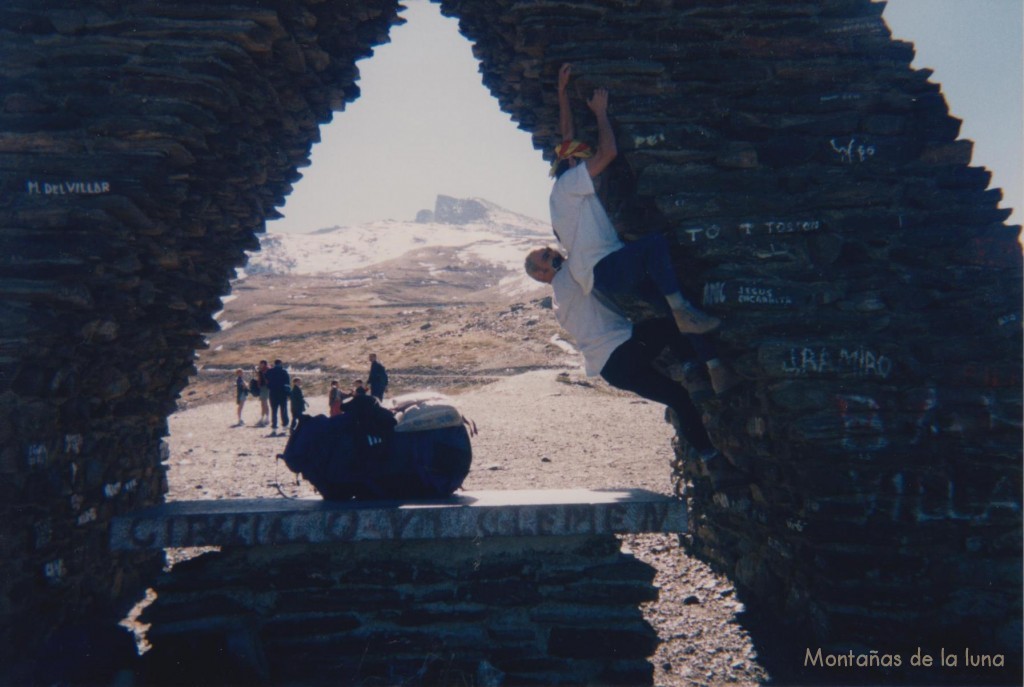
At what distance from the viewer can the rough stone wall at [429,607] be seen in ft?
13.4

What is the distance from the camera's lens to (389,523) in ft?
13.3

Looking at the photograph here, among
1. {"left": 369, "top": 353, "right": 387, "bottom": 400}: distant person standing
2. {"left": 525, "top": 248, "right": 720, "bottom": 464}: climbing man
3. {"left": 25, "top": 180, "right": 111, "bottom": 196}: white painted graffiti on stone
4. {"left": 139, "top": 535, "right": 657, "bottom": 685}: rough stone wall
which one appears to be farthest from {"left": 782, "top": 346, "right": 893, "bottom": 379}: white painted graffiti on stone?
{"left": 369, "top": 353, "right": 387, "bottom": 400}: distant person standing

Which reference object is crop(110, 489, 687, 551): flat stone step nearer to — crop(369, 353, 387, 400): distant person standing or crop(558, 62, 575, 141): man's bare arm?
→ crop(558, 62, 575, 141): man's bare arm

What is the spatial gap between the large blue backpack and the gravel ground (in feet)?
6.38

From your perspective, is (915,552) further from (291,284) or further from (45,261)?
(291,284)

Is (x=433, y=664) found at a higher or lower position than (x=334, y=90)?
lower

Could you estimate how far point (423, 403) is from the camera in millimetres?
4652

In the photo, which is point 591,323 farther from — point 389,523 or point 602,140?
point 389,523

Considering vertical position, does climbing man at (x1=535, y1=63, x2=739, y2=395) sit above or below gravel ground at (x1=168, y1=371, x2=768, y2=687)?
above

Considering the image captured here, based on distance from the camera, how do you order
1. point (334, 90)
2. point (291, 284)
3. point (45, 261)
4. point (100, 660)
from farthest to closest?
point (291, 284), point (334, 90), point (45, 261), point (100, 660)

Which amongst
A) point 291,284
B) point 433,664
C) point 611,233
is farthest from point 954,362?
point 291,284

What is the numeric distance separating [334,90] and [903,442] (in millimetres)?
6379

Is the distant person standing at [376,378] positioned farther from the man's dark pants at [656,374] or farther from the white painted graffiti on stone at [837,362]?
the white painted graffiti on stone at [837,362]

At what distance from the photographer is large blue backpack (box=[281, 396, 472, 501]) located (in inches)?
177
